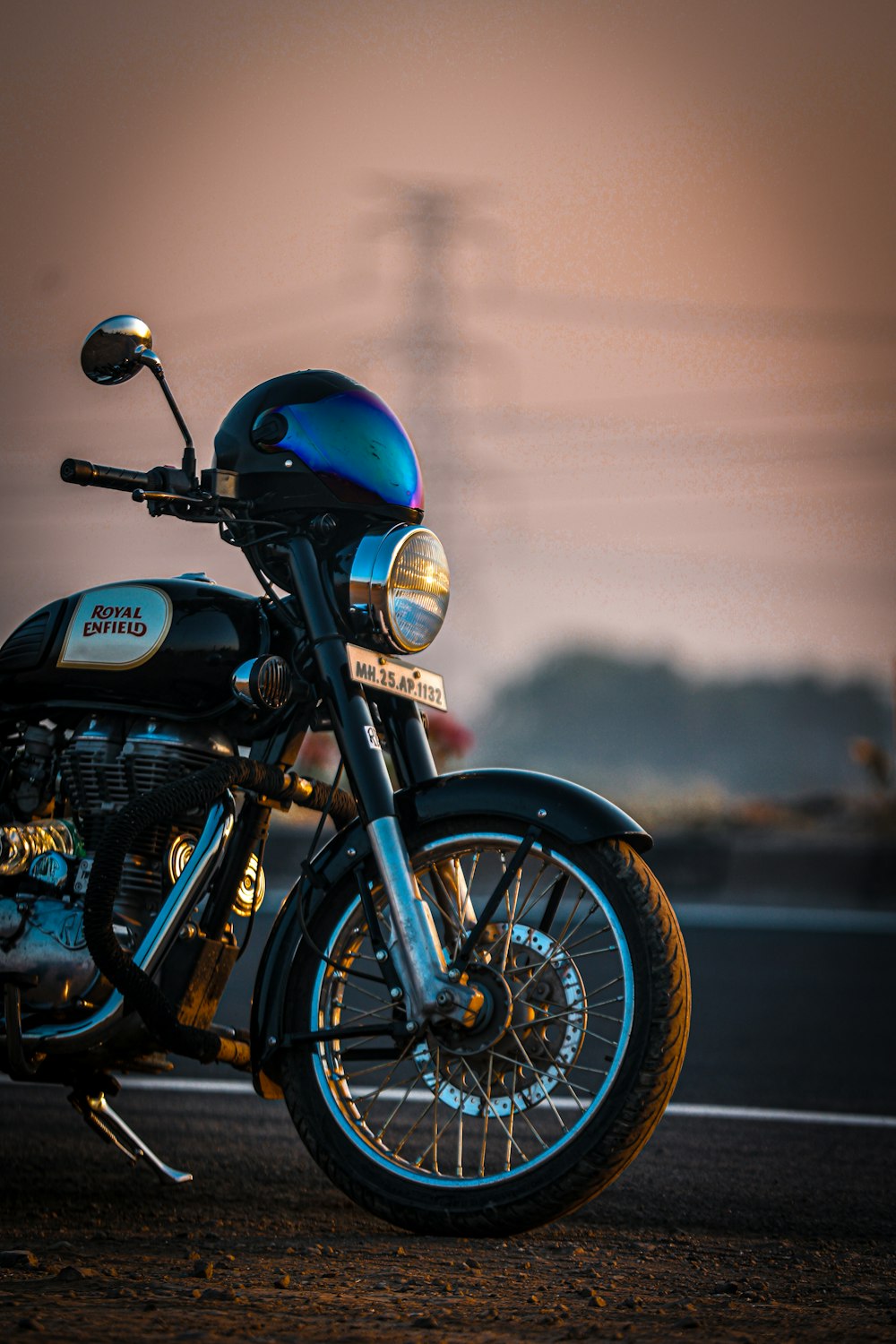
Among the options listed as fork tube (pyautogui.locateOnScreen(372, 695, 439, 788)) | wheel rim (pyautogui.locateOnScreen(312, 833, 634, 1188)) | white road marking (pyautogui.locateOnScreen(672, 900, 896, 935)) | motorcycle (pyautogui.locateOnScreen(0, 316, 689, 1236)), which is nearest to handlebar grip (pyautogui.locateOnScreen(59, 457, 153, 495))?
motorcycle (pyautogui.locateOnScreen(0, 316, 689, 1236))

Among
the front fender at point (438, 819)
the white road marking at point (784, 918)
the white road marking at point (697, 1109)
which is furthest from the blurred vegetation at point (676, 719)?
the front fender at point (438, 819)

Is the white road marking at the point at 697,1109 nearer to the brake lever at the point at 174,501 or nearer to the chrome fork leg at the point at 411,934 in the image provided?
the chrome fork leg at the point at 411,934

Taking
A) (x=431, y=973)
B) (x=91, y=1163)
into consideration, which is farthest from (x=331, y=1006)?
(x=91, y=1163)

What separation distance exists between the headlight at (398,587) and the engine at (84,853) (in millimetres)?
534

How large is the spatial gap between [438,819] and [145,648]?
0.85m

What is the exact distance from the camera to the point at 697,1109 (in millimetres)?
5555

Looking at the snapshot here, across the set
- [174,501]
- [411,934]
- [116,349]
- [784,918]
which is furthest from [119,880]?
[784,918]

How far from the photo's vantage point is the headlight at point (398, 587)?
375 centimetres

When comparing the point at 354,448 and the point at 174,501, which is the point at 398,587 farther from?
the point at 174,501

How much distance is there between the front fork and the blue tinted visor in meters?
0.18

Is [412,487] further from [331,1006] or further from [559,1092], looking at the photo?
[559,1092]

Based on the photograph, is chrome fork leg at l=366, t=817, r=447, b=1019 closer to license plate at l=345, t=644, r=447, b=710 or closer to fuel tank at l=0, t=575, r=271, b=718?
license plate at l=345, t=644, r=447, b=710

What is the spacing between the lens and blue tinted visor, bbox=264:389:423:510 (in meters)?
3.91

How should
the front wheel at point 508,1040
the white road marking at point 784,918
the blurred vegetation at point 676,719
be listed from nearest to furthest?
the front wheel at point 508,1040
the white road marking at point 784,918
the blurred vegetation at point 676,719
